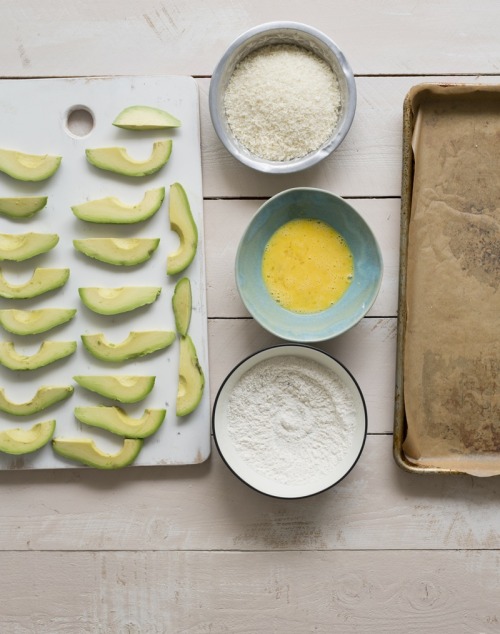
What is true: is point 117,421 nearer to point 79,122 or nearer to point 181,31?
point 79,122

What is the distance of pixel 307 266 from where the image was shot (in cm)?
95

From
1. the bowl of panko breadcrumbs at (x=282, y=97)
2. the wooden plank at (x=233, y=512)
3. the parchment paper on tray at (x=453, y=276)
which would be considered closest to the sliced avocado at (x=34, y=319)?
the wooden plank at (x=233, y=512)

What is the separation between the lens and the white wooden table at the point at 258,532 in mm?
977

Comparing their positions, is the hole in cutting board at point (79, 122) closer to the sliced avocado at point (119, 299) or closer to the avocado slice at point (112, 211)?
the avocado slice at point (112, 211)

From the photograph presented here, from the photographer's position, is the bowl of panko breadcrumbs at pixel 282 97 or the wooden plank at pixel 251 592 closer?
the bowl of panko breadcrumbs at pixel 282 97

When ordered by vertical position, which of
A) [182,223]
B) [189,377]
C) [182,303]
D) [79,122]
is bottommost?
[189,377]

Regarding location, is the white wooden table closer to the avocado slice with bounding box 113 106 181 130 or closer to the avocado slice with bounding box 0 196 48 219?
the avocado slice with bounding box 113 106 181 130

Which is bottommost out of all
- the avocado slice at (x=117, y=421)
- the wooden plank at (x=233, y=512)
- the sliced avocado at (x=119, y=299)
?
the wooden plank at (x=233, y=512)

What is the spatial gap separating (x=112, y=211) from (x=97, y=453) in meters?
0.39

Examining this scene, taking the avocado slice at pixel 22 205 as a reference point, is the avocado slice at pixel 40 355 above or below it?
below

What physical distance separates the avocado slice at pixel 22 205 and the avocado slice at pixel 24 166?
3 centimetres

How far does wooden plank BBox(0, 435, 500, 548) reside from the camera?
1004 mm

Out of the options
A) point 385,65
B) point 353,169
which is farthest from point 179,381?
point 385,65

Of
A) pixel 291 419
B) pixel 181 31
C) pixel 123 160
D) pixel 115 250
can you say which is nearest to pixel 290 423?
pixel 291 419
